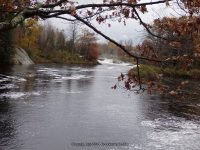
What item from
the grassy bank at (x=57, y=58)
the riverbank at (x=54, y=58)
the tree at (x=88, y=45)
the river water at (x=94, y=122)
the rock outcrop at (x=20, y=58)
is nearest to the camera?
the river water at (x=94, y=122)

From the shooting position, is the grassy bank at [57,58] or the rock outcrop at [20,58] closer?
the rock outcrop at [20,58]

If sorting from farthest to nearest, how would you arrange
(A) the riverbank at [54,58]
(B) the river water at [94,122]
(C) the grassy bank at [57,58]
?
(C) the grassy bank at [57,58], (A) the riverbank at [54,58], (B) the river water at [94,122]

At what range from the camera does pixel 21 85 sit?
29.2m

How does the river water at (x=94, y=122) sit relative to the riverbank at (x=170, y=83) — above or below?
below

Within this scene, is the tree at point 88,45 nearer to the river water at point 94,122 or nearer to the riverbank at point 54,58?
the riverbank at point 54,58

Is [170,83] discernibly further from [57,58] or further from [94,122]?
[57,58]

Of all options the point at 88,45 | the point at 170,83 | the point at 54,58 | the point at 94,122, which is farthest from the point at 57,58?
the point at 94,122

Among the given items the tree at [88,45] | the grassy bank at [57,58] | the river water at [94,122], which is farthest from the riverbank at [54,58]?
the river water at [94,122]

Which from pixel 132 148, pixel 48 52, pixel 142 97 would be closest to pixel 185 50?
pixel 132 148

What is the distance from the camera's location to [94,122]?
16.5 m

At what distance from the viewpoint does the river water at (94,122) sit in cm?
1334

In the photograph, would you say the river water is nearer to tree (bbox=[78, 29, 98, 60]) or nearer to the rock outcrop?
the rock outcrop

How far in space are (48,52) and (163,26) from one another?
89.6 m

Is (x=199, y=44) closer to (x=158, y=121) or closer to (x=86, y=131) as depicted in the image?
(x=86, y=131)
